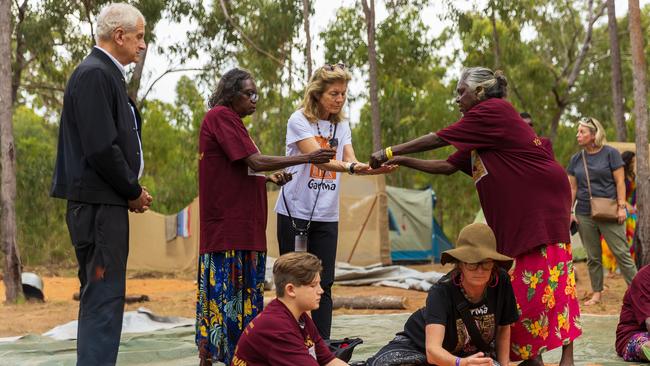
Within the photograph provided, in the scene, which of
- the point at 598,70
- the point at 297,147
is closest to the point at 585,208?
the point at 297,147

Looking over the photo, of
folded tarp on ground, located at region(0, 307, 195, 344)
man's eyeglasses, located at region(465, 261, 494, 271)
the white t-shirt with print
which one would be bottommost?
folded tarp on ground, located at region(0, 307, 195, 344)

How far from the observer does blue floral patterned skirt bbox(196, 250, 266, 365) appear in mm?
4512

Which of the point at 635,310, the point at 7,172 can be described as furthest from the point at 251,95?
the point at 7,172

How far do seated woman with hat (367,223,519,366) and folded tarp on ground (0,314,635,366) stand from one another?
1276 mm

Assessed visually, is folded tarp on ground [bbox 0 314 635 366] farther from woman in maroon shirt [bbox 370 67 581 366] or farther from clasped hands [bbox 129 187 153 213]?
clasped hands [bbox 129 187 153 213]

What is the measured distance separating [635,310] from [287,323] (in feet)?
8.25

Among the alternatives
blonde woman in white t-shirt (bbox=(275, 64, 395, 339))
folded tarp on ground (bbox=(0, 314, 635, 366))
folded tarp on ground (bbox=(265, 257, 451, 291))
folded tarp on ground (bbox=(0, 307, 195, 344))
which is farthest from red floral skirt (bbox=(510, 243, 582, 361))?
folded tarp on ground (bbox=(265, 257, 451, 291))

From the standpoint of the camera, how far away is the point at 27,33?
17.7 metres

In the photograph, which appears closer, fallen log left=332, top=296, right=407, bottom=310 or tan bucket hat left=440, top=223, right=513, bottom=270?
tan bucket hat left=440, top=223, right=513, bottom=270

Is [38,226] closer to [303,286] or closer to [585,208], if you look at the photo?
[585,208]

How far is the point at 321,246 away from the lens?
510cm

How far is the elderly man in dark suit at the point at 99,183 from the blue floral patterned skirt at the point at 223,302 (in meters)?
0.78

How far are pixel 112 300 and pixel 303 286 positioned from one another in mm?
803

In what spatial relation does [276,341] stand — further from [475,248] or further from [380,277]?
[380,277]
